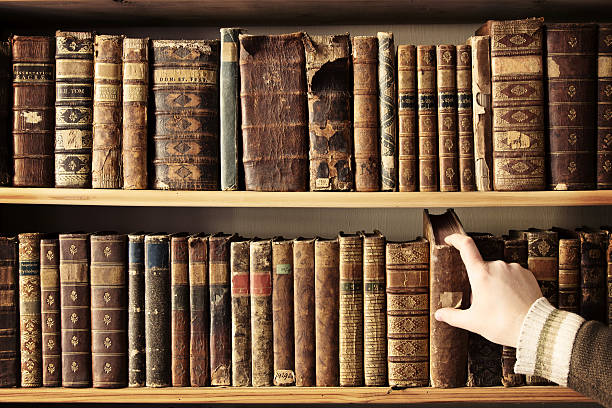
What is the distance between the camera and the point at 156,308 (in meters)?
0.97

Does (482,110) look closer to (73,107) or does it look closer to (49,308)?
(73,107)

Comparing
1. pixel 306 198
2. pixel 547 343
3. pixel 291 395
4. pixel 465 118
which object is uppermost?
pixel 465 118

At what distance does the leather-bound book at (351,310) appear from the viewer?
96cm

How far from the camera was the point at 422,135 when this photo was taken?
0.95 metres

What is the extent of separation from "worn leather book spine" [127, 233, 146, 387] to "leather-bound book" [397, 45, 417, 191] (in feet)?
1.61

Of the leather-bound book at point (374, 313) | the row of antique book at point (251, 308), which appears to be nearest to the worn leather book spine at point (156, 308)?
the row of antique book at point (251, 308)

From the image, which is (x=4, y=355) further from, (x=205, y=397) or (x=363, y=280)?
(x=363, y=280)

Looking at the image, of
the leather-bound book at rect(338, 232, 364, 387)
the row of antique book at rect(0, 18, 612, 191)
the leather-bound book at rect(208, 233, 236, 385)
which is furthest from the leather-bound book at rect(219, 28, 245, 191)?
the leather-bound book at rect(338, 232, 364, 387)

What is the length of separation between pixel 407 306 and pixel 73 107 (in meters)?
0.69

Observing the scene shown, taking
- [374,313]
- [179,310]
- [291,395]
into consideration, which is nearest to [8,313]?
[179,310]

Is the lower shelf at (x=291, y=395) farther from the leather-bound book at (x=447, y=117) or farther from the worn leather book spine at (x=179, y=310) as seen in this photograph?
the leather-bound book at (x=447, y=117)

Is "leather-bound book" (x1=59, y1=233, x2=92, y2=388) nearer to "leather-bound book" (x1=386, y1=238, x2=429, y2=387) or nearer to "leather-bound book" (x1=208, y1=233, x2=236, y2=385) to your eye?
"leather-bound book" (x1=208, y1=233, x2=236, y2=385)

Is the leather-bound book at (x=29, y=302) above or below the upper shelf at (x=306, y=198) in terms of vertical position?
below

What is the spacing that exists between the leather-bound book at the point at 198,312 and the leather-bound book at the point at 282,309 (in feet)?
0.41
